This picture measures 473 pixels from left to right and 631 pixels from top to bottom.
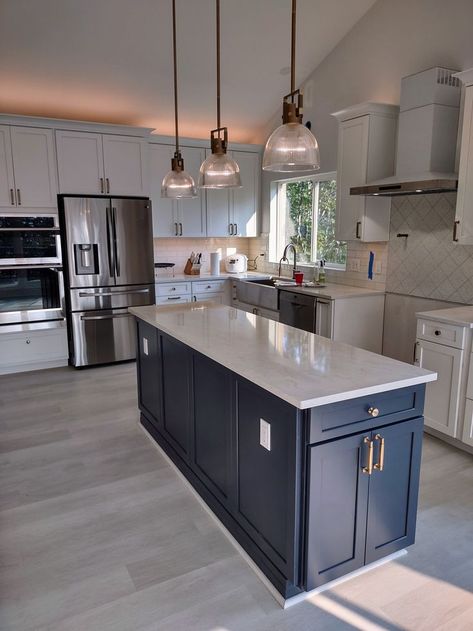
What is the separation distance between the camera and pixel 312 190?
540cm

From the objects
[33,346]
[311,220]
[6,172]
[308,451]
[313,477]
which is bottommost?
[33,346]

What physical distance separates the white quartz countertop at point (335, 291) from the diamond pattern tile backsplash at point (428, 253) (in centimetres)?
23

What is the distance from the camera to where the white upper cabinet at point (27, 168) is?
14.7 feet

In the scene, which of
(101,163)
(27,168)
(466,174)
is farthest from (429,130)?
(27,168)

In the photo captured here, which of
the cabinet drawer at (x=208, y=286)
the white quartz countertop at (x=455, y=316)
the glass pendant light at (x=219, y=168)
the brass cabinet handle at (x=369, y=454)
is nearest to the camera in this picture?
the brass cabinet handle at (x=369, y=454)

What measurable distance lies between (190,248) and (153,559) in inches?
178

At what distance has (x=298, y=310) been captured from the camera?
15.0 ft

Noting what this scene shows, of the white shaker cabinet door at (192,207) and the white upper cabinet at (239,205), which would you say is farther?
the white upper cabinet at (239,205)

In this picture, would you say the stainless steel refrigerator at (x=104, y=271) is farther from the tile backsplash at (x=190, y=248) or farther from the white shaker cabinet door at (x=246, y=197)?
the white shaker cabinet door at (x=246, y=197)

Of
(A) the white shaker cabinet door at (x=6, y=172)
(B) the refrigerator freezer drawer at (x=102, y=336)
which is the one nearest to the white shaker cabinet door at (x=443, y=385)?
(B) the refrigerator freezer drawer at (x=102, y=336)

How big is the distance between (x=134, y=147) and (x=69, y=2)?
1.45 m

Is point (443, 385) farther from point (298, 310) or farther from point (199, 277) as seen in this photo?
point (199, 277)

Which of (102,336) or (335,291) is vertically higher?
(335,291)

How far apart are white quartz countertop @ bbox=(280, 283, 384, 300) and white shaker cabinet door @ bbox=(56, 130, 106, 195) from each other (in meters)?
2.28
